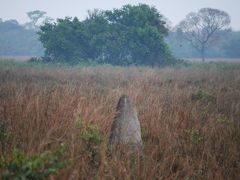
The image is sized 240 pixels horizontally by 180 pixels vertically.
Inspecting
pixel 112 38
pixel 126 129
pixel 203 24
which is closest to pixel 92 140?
pixel 126 129

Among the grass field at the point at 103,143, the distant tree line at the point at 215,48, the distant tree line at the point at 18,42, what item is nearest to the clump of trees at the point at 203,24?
the distant tree line at the point at 215,48

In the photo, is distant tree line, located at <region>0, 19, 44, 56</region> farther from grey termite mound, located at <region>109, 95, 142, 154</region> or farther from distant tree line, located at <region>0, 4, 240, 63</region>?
grey termite mound, located at <region>109, 95, 142, 154</region>

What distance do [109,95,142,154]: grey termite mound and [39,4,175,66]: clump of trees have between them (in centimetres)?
2004

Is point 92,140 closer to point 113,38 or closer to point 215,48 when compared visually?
point 113,38

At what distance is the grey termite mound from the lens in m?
4.10

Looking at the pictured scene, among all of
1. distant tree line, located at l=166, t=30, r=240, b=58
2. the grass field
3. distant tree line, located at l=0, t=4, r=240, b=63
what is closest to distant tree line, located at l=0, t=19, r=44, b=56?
distant tree line, located at l=166, t=30, r=240, b=58

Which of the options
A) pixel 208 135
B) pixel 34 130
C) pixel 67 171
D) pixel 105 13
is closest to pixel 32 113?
pixel 34 130

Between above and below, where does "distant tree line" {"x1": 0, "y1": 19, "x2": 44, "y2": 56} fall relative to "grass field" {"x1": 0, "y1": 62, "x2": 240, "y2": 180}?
above

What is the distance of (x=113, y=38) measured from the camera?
25.6m

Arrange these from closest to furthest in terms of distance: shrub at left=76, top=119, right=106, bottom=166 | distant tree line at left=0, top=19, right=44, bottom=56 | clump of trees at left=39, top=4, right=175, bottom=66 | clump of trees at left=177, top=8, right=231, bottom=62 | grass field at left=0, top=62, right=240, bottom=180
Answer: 1. grass field at left=0, top=62, right=240, bottom=180
2. shrub at left=76, top=119, right=106, bottom=166
3. clump of trees at left=39, top=4, right=175, bottom=66
4. clump of trees at left=177, top=8, right=231, bottom=62
5. distant tree line at left=0, top=19, right=44, bottom=56

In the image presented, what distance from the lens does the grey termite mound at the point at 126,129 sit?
410 centimetres

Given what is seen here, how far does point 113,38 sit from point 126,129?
21903 millimetres

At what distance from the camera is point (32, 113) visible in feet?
14.4

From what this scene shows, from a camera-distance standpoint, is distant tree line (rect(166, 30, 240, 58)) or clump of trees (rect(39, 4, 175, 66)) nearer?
clump of trees (rect(39, 4, 175, 66))
